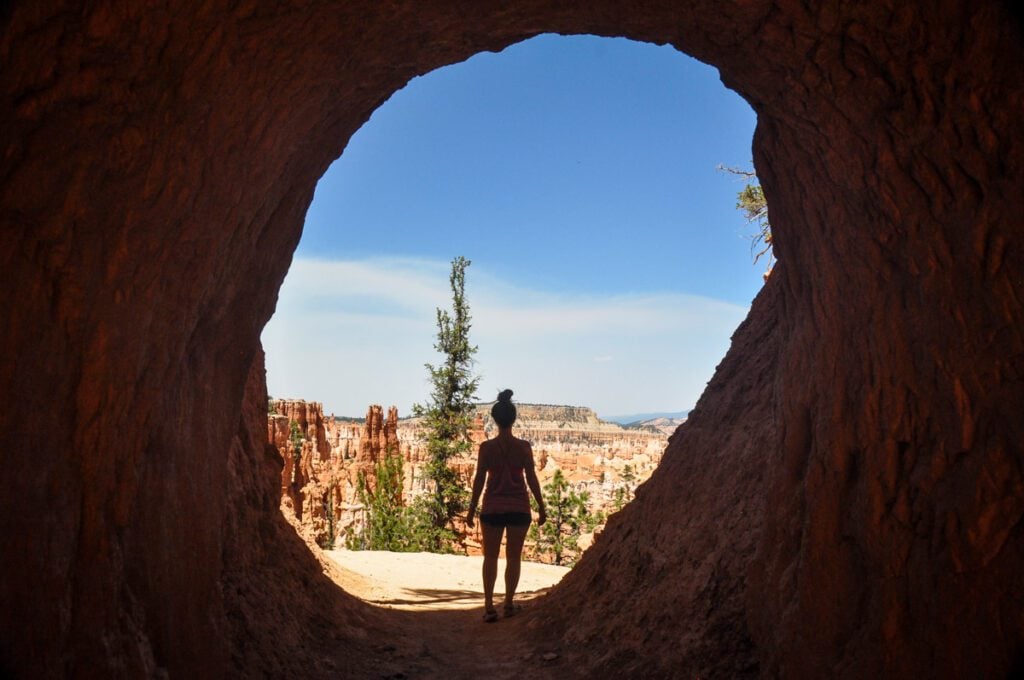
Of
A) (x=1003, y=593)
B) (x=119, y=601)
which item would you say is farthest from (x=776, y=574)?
(x=119, y=601)

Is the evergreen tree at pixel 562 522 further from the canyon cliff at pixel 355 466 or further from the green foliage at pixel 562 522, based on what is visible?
the canyon cliff at pixel 355 466

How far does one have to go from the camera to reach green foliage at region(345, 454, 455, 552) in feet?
62.1

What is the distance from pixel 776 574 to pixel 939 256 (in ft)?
6.81

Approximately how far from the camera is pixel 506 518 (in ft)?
24.6

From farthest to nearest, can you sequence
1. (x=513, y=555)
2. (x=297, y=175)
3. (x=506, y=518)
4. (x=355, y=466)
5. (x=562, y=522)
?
(x=355, y=466) → (x=562, y=522) → (x=513, y=555) → (x=506, y=518) → (x=297, y=175)

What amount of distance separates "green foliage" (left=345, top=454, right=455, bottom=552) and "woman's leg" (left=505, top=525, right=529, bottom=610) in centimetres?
1066

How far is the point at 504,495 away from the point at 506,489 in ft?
0.21

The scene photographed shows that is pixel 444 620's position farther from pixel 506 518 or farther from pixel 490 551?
Answer: pixel 506 518

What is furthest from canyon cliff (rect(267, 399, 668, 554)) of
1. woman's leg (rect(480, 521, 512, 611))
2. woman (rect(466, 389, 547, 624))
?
woman (rect(466, 389, 547, 624))

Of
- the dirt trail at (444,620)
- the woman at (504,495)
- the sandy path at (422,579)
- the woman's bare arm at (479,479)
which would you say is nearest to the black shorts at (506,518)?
the woman at (504,495)

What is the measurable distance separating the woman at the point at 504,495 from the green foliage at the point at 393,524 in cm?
1087

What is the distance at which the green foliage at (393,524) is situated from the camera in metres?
18.9

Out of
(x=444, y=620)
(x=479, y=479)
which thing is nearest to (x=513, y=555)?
(x=479, y=479)

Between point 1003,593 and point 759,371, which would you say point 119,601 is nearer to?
point 1003,593
